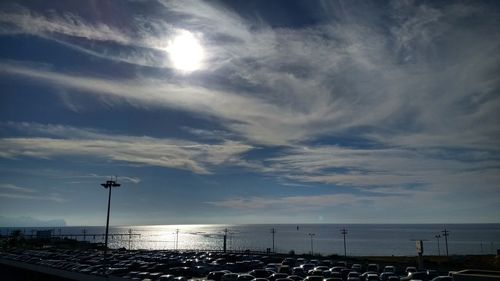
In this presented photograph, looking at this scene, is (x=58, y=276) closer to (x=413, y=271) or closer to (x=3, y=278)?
(x=3, y=278)

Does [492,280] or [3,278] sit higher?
[492,280]

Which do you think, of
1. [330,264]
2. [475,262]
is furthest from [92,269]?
[475,262]

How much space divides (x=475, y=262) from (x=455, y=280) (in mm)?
53902

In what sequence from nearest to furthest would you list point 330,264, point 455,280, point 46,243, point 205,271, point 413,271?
1. point 455,280
2. point 413,271
3. point 205,271
4. point 330,264
5. point 46,243

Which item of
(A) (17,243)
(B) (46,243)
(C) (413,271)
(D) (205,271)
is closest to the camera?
(C) (413,271)

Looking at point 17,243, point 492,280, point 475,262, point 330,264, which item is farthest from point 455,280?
point 17,243

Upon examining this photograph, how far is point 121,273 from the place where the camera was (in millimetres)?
45656

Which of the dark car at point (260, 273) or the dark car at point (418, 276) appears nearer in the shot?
the dark car at point (418, 276)

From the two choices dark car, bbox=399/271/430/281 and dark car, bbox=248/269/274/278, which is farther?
dark car, bbox=248/269/274/278

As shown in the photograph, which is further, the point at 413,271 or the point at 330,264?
the point at 330,264

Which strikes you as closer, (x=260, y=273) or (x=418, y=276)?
(x=418, y=276)

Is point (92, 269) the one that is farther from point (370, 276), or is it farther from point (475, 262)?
point (475, 262)

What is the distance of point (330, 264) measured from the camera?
5559 cm

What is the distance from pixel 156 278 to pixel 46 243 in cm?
9603
